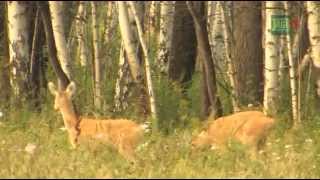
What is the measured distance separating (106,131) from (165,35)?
4.59m

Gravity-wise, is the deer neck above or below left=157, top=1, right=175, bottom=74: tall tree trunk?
below

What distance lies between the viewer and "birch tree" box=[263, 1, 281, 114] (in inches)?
438

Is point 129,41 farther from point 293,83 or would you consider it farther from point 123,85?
point 293,83

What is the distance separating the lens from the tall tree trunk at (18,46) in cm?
1291

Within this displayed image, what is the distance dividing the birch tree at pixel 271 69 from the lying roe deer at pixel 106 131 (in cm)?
245

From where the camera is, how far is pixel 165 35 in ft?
44.6

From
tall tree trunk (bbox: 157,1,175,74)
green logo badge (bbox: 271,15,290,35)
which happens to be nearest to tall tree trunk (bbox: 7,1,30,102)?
tall tree trunk (bbox: 157,1,175,74)

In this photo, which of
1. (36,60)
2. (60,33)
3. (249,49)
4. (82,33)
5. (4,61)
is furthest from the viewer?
(82,33)

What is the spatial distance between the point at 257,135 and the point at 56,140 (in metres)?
2.27

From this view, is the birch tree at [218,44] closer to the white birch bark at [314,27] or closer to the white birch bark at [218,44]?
the white birch bark at [218,44]

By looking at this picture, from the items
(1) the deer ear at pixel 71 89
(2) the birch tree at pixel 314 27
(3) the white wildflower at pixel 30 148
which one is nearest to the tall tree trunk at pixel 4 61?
(1) the deer ear at pixel 71 89

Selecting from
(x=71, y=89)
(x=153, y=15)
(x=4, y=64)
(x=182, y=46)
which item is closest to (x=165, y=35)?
(x=182, y=46)

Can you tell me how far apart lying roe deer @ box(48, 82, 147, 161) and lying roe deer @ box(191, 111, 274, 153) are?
0.66 metres

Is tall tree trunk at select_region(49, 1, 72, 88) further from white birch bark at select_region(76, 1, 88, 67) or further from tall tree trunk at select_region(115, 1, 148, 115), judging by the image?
white birch bark at select_region(76, 1, 88, 67)
